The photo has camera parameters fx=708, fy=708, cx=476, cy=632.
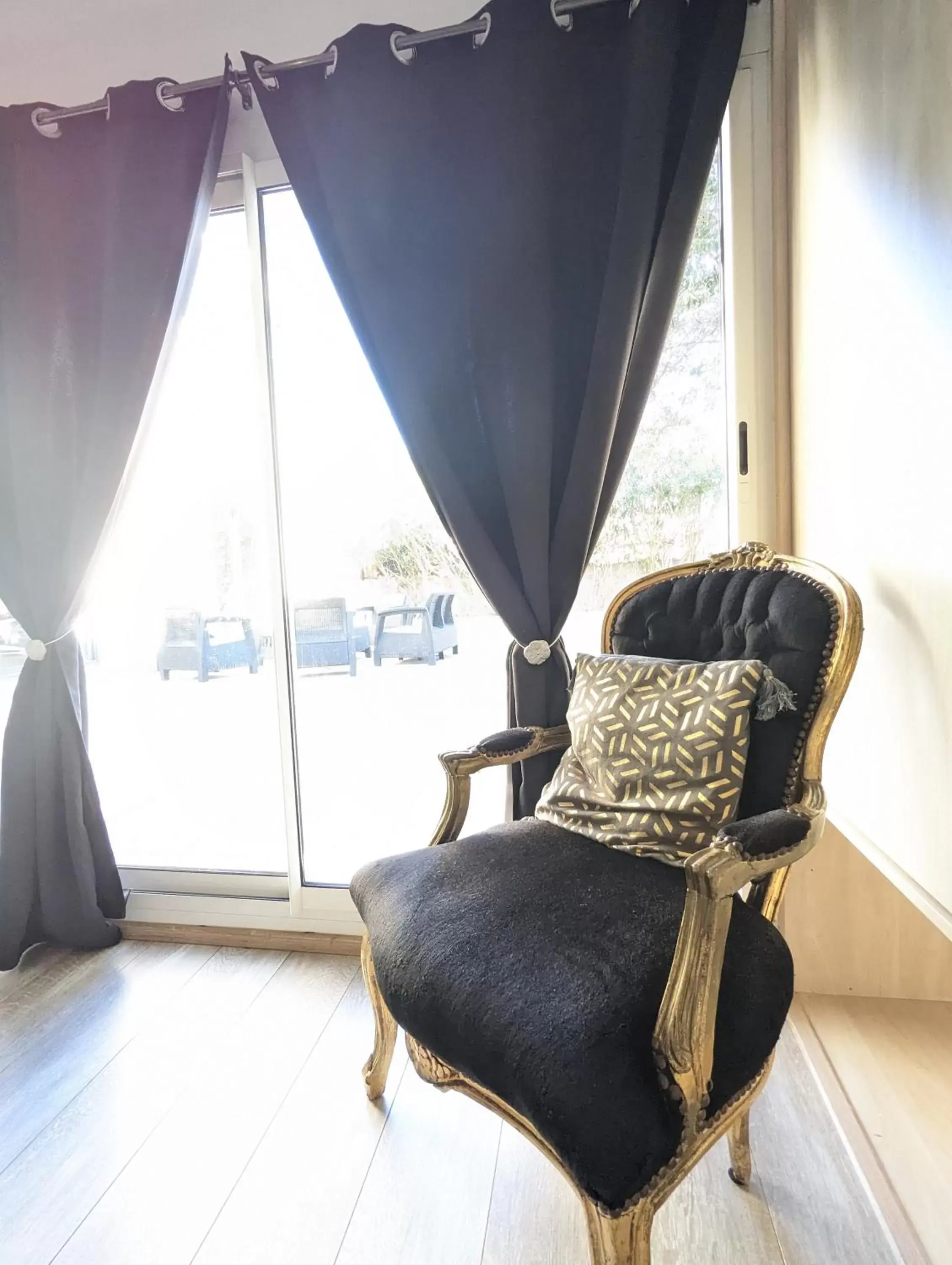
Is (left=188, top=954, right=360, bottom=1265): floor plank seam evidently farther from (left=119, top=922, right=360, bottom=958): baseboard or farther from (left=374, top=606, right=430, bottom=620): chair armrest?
(left=374, top=606, right=430, bottom=620): chair armrest

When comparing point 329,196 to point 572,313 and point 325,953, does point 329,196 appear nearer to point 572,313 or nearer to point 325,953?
point 572,313

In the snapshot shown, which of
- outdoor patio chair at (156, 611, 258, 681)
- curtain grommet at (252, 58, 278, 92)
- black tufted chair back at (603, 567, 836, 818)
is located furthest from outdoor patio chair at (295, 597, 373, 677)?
curtain grommet at (252, 58, 278, 92)

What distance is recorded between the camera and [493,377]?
1688 millimetres

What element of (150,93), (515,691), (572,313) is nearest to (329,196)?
(150,93)

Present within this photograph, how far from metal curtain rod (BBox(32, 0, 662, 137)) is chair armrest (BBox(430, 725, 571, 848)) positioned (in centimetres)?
161

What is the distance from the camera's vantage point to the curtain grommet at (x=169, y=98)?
1816mm

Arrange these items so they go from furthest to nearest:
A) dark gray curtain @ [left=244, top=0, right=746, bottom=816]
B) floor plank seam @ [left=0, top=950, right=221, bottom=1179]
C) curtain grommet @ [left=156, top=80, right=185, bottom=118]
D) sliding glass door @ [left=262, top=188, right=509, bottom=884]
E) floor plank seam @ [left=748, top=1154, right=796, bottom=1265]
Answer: sliding glass door @ [left=262, top=188, right=509, bottom=884] < curtain grommet @ [left=156, top=80, right=185, bottom=118] < dark gray curtain @ [left=244, top=0, right=746, bottom=816] < floor plank seam @ [left=0, top=950, right=221, bottom=1179] < floor plank seam @ [left=748, top=1154, right=796, bottom=1265]

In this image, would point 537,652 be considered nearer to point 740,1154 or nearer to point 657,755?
point 657,755

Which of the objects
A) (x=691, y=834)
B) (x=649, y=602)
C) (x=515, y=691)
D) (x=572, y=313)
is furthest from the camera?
(x=515, y=691)

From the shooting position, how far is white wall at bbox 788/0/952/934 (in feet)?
3.43

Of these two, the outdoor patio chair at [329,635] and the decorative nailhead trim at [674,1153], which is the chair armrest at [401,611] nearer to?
the outdoor patio chair at [329,635]

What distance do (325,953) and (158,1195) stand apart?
30.8 inches

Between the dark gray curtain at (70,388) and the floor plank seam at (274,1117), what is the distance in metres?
0.77

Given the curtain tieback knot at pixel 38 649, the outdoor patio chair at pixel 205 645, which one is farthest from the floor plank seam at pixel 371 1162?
the curtain tieback knot at pixel 38 649
